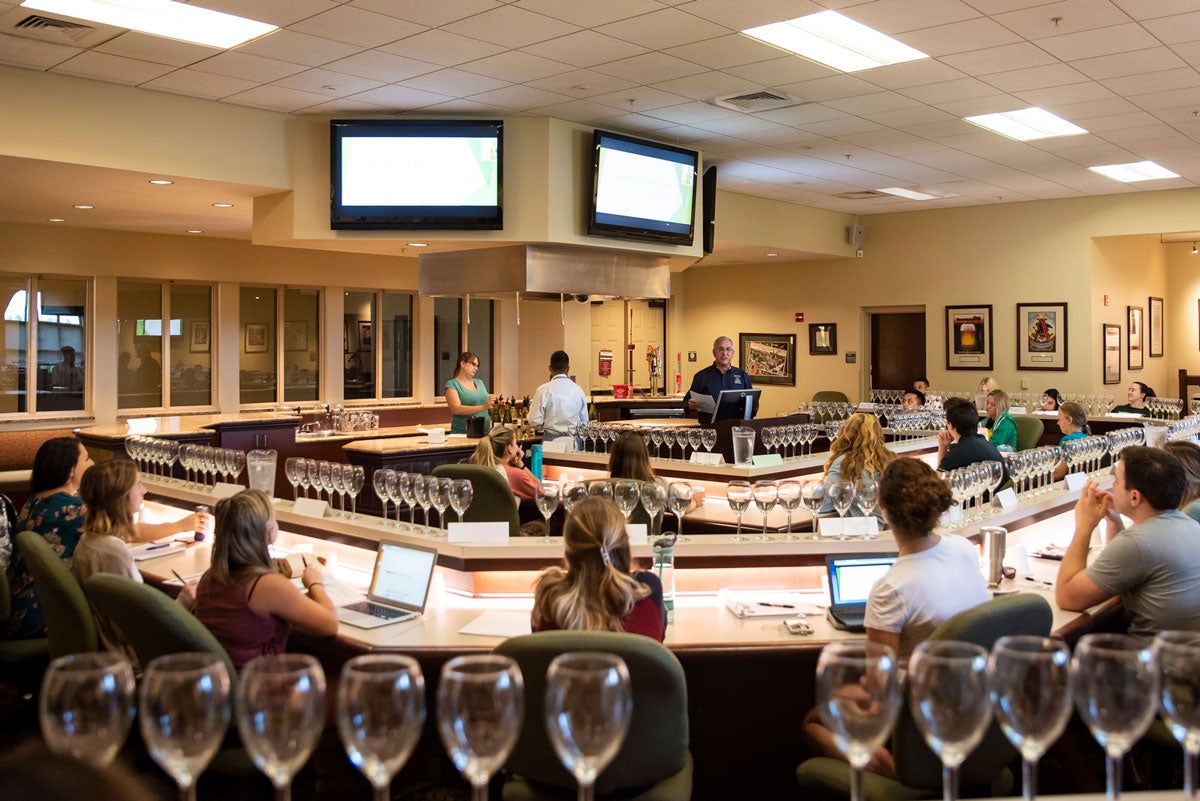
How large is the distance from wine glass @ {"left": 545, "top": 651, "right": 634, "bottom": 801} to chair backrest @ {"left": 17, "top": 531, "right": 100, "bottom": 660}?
2.48 metres

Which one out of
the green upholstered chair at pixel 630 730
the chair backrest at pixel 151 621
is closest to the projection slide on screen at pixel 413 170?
the chair backrest at pixel 151 621

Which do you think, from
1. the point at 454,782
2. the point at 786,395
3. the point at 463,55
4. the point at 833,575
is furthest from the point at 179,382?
the point at 833,575

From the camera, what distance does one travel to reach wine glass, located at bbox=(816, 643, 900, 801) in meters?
1.36

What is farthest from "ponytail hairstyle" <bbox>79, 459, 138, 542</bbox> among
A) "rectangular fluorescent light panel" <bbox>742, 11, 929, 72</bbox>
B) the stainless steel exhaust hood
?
the stainless steel exhaust hood

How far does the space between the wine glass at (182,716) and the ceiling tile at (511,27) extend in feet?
15.7

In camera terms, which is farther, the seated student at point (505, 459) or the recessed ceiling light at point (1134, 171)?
the recessed ceiling light at point (1134, 171)

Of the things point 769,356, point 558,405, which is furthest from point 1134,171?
point 558,405

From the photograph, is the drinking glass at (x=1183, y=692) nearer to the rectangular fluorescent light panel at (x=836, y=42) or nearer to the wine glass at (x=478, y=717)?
the wine glass at (x=478, y=717)

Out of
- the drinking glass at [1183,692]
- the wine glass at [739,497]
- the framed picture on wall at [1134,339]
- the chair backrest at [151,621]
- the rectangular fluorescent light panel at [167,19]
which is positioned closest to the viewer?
the drinking glass at [1183,692]

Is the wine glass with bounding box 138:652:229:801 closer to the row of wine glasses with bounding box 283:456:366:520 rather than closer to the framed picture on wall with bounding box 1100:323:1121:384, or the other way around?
the row of wine glasses with bounding box 283:456:366:520

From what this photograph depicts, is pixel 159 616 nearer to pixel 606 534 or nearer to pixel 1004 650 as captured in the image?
pixel 606 534

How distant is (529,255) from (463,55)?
86.8 inches

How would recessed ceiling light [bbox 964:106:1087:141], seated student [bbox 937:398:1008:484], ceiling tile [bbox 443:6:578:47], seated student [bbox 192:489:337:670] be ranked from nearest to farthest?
seated student [bbox 192:489:337:670]
ceiling tile [bbox 443:6:578:47]
seated student [bbox 937:398:1008:484]
recessed ceiling light [bbox 964:106:1087:141]

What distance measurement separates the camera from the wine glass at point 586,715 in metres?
1.35
